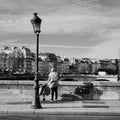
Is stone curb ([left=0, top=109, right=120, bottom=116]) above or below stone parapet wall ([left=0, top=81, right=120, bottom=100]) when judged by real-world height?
below

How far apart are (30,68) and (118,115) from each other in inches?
6984

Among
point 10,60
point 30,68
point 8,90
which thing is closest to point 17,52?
point 30,68

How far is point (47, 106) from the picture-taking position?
1641 cm

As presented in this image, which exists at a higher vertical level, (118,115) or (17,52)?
(17,52)

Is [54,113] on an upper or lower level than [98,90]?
lower

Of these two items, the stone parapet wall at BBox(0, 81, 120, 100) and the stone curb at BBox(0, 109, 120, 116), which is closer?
the stone curb at BBox(0, 109, 120, 116)

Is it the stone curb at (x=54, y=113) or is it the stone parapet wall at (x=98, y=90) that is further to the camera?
the stone parapet wall at (x=98, y=90)

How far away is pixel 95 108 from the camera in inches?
612

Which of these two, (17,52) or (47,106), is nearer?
(47,106)

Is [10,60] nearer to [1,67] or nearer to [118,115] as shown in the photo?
[1,67]

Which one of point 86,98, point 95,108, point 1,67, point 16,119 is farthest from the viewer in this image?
point 1,67

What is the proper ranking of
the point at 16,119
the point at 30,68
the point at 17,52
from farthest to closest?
the point at 30,68 < the point at 17,52 < the point at 16,119

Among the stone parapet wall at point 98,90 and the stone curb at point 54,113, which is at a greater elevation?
the stone parapet wall at point 98,90

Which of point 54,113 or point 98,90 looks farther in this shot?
point 98,90
